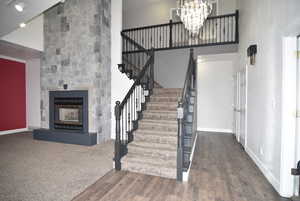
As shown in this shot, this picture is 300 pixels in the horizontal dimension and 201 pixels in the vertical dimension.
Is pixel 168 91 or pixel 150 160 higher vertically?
pixel 168 91

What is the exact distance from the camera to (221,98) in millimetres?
6348

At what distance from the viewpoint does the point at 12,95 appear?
6207 millimetres

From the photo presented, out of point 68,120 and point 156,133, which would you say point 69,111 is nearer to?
point 68,120

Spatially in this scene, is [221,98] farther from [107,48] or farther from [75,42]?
[75,42]

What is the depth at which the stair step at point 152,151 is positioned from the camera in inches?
118

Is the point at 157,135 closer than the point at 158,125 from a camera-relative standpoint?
Yes

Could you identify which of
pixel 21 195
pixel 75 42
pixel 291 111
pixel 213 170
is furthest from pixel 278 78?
pixel 75 42

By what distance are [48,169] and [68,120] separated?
2.22m

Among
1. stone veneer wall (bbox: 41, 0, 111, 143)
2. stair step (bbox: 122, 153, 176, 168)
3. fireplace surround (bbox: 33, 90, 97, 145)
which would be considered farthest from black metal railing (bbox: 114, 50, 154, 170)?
fireplace surround (bbox: 33, 90, 97, 145)

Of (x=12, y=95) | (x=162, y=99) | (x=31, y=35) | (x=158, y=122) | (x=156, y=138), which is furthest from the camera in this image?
(x=12, y=95)

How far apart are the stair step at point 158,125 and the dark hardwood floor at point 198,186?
86 cm

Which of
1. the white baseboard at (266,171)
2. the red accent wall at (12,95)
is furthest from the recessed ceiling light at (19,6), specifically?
the white baseboard at (266,171)

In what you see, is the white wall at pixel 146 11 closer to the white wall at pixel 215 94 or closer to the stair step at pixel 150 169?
the white wall at pixel 215 94

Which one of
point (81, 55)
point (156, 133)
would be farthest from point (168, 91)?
point (81, 55)
